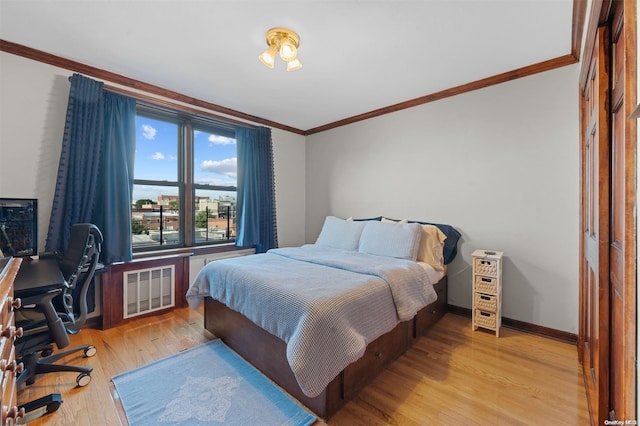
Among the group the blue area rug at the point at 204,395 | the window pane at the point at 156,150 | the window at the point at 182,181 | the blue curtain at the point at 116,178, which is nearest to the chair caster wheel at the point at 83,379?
the blue area rug at the point at 204,395

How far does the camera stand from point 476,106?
112 inches

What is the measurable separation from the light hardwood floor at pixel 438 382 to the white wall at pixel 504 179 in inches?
21.5

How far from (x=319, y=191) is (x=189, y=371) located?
122 inches

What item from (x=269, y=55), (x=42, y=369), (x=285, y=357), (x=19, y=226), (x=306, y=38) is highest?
(x=306, y=38)

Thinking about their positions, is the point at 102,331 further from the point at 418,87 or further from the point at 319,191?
the point at 418,87

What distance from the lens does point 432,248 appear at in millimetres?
2756

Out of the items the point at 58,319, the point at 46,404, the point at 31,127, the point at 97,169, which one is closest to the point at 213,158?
the point at 97,169

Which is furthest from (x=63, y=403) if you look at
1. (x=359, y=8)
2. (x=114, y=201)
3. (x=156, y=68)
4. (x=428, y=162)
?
(x=428, y=162)

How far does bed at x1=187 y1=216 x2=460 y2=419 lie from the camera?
150 centimetres

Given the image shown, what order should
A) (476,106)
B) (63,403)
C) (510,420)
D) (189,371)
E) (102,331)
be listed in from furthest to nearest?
(476,106)
(102,331)
(189,371)
(63,403)
(510,420)

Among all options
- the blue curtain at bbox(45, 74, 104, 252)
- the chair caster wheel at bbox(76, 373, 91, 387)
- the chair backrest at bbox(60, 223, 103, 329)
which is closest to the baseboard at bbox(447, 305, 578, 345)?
the chair caster wheel at bbox(76, 373, 91, 387)

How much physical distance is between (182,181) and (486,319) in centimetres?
366

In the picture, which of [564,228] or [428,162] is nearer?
[564,228]

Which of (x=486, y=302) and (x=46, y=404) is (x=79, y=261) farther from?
(x=486, y=302)
